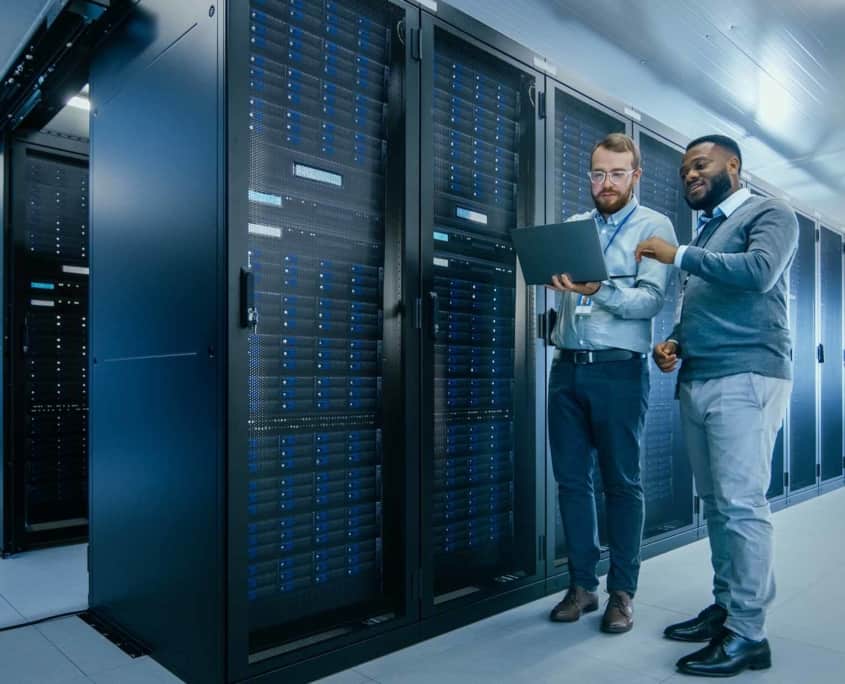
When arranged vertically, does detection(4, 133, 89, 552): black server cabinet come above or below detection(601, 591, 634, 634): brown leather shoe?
above

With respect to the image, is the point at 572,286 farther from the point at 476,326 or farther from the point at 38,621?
the point at 38,621

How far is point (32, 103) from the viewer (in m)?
2.97

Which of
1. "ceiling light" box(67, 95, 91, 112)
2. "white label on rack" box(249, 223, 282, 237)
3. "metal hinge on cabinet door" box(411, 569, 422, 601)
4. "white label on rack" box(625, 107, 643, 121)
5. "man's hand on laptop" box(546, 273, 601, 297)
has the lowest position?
"metal hinge on cabinet door" box(411, 569, 422, 601)

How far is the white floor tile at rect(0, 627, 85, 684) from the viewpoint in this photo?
1.84 metres

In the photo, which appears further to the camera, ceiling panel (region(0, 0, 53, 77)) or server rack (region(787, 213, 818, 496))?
server rack (region(787, 213, 818, 496))

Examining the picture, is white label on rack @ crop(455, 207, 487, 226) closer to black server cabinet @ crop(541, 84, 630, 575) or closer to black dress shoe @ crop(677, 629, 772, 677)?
black server cabinet @ crop(541, 84, 630, 575)

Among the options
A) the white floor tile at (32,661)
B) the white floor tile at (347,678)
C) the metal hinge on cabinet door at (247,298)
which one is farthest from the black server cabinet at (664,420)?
the white floor tile at (32,661)

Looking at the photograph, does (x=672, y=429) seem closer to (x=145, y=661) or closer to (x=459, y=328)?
(x=459, y=328)

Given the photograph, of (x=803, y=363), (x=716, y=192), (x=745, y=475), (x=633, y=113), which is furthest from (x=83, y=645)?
(x=803, y=363)

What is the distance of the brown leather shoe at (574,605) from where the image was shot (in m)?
2.23

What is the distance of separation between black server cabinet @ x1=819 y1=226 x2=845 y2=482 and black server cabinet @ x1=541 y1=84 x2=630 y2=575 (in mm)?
2972

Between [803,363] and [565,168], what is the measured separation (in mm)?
2887

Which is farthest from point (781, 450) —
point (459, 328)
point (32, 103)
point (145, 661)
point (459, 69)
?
point (32, 103)

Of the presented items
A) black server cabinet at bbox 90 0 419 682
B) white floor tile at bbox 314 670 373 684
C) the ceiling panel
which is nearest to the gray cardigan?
black server cabinet at bbox 90 0 419 682
